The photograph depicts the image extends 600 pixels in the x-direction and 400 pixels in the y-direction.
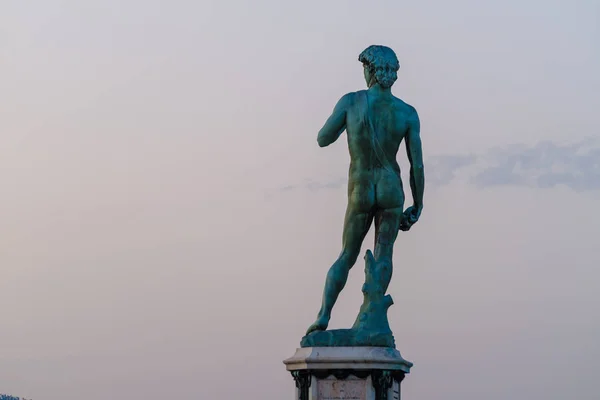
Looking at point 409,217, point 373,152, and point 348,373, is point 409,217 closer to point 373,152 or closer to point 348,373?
point 373,152

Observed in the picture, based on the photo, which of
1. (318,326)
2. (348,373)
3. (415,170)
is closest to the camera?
(348,373)

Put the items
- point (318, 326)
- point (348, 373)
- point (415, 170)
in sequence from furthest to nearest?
point (415, 170) → point (318, 326) → point (348, 373)

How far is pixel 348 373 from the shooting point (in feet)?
64.0

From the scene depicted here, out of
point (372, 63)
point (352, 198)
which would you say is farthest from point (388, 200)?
point (372, 63)

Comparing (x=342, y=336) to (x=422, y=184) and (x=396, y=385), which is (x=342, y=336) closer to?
(x=396, y=385)

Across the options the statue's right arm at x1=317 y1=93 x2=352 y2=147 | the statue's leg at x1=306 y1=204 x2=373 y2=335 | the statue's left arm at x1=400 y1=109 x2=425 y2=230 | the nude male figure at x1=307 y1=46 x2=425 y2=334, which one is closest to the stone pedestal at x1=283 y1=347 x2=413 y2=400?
the statue's leg at x1=306 y1=204 x2=373 y2=335

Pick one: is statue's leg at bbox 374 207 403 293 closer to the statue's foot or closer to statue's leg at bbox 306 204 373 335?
statue's leg at bbox 306 204 373 335

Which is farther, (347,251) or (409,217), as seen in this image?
(409,217)

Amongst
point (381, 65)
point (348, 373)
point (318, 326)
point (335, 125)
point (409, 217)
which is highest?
point (381, 65)

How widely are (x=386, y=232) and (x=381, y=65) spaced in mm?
2588

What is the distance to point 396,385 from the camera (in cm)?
1986

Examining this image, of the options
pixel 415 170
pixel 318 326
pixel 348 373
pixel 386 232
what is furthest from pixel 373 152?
pixel 348 373

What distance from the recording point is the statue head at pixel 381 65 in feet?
68.1

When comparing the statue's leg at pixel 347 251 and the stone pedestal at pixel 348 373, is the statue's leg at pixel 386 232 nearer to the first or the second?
the statue's leg at pixel 347 251
